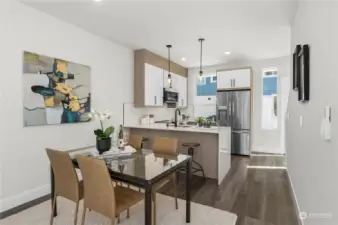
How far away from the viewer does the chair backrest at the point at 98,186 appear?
5.52 ft

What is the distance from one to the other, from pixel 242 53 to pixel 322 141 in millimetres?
3978

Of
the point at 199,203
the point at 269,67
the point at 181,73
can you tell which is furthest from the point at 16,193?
→ the point at 269,67

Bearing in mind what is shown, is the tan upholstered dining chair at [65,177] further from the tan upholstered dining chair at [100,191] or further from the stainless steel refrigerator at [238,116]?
the stainless steel refrigerator at [238,116]

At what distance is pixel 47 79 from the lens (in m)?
2.97

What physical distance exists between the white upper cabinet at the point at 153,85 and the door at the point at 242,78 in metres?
2.13

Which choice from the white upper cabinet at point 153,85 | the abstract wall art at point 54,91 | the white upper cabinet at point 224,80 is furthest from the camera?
the white upper cabinet at point 224,80

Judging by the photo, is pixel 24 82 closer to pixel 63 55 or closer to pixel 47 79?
pixel 47 79

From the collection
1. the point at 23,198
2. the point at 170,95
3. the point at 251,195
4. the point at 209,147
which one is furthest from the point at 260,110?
the point at 23,198

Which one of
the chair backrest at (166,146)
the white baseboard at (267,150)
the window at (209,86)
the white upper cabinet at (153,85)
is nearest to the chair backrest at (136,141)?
the chair backrest at (166,146)

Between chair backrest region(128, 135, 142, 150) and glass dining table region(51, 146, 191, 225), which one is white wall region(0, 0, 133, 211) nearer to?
glass dining table region(51, 146, 191, 225)

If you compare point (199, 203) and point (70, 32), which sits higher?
point (70, 32)

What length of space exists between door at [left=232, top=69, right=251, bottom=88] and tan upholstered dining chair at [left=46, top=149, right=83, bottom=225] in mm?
4833

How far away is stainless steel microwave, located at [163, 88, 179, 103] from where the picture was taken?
5.38 m

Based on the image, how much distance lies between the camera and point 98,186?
175 centimetres
